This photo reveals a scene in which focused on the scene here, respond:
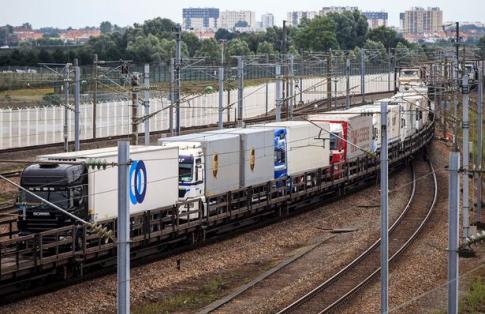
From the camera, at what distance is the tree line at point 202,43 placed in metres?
86.3

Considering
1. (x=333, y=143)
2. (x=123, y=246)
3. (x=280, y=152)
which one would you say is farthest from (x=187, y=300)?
(x=333, y=143)

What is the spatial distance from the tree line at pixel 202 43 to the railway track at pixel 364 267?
1360cm

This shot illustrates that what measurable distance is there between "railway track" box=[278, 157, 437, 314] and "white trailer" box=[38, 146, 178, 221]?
17.7ft

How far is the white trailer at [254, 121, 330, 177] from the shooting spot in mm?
38750

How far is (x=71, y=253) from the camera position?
23.7 meters

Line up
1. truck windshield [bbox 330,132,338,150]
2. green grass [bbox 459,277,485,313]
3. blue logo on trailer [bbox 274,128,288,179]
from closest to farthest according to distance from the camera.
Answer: green grass [bbox 459,277,485,313] → blue logo on trailer [bbox 274,128,288,179] → truck windshield [bbox 330,132,338,150]

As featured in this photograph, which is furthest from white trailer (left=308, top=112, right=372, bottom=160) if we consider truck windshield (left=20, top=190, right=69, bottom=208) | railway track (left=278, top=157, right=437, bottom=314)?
truck windshield (left=20, top=190, right=69, bottom=208)

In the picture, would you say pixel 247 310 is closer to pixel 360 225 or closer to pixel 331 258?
pixel 331 258

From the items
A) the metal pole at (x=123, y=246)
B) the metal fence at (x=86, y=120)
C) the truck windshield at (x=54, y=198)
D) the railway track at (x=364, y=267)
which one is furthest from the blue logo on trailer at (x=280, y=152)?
the metal pole at (x=123, y=246)

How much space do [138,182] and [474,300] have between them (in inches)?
363

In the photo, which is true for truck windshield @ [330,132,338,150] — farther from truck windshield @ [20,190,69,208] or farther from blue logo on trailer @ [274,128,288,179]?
truck windshield @ [20,190,69,208]

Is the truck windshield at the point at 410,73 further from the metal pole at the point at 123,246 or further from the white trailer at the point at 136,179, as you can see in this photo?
the metal pole at the point at 123,246

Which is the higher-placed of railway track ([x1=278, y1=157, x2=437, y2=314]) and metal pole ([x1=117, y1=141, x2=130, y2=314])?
metal pole ([x1=117, y1=141, x2=130, y2=314])

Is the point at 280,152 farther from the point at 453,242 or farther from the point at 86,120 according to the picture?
the point at 86,120
